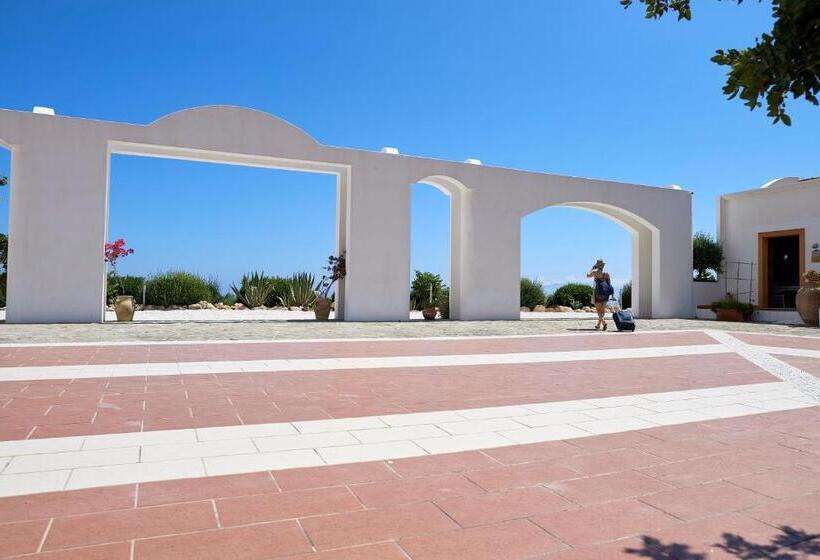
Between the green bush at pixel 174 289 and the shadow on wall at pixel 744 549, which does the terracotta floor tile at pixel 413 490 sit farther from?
the green bush at pixel 174 289

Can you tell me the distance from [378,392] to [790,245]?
1905 centimetres

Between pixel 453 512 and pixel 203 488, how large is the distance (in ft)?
4.04

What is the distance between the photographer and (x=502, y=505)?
2.72 meters

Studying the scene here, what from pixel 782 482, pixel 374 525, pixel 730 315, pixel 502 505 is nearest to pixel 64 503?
pixel 374 525

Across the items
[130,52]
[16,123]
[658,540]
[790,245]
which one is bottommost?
[658,540]

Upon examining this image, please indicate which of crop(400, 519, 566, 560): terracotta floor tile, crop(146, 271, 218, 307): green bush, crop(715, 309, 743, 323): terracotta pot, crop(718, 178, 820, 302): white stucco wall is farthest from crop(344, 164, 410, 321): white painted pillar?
crop(718, 178, 820, 302): white stucco wall

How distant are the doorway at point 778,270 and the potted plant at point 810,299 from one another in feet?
9.39

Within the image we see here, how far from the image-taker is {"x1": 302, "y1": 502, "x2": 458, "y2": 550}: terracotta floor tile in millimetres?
2328

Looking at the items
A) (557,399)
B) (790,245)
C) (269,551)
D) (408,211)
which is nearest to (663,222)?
(790,245)

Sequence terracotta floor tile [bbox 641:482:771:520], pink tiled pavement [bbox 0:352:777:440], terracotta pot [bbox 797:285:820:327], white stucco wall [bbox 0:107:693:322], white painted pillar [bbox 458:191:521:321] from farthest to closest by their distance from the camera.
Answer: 1. terracotta pot [bbox 797:285:820:327]
2. white painted pillar [bbox 458:191:521:321]
3. white stucco wall [bbox 0:107:693:322]
4. pink tiled pavement [bbox 0:352:777:440]
5. terracotta floor tile [bbox 641:482:771:520]

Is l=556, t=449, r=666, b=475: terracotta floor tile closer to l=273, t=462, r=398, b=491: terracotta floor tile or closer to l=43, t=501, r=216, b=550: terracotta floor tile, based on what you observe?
l=273, t=462, r=398, b=491: terracotta floor tile

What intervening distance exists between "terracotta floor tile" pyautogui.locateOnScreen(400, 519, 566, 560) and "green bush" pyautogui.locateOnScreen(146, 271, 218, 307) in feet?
60.7

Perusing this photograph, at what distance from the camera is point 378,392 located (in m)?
5.41

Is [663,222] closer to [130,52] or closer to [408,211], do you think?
[408,211]
